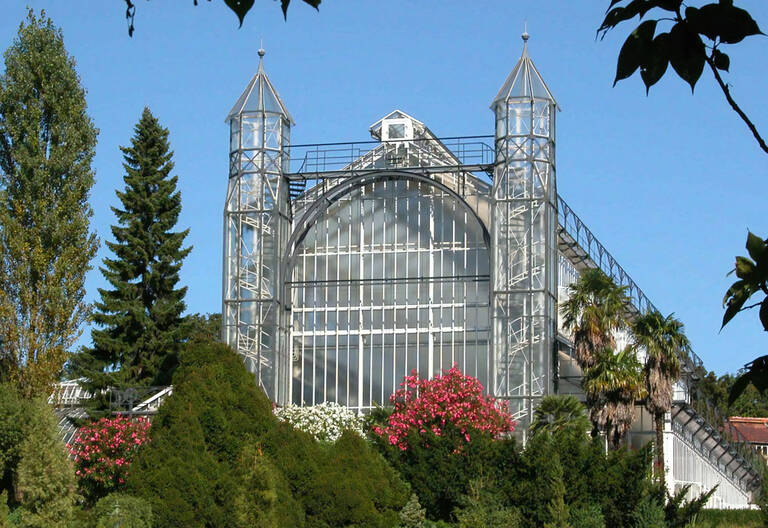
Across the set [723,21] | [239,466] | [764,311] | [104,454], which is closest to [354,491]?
[239,466]

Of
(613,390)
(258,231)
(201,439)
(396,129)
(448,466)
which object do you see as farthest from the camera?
(396,129)

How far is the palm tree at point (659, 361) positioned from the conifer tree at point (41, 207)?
17.7 meters

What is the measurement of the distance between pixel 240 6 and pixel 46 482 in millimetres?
25447

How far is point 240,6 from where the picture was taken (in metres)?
2.75

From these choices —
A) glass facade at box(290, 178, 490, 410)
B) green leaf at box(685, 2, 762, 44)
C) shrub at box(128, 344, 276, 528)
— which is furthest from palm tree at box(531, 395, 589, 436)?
green leaf at box(685, 2, 762, 44)

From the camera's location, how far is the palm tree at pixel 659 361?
130 feet

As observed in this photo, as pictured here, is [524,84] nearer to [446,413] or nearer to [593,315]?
[593,315]

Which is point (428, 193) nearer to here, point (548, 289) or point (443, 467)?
point (548, 289)

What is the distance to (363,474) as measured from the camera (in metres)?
30.1

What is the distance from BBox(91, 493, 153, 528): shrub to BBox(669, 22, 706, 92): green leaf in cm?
2279

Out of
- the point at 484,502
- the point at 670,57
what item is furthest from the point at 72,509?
the point at 670,57

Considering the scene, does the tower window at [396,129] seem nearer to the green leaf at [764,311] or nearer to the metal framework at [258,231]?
the metal framework at [258,231]

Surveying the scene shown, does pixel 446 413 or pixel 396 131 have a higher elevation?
pixel 396 131

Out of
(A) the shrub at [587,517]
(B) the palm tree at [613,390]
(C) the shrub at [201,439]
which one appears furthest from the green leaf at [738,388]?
(B) the palm tree at [613,390]
